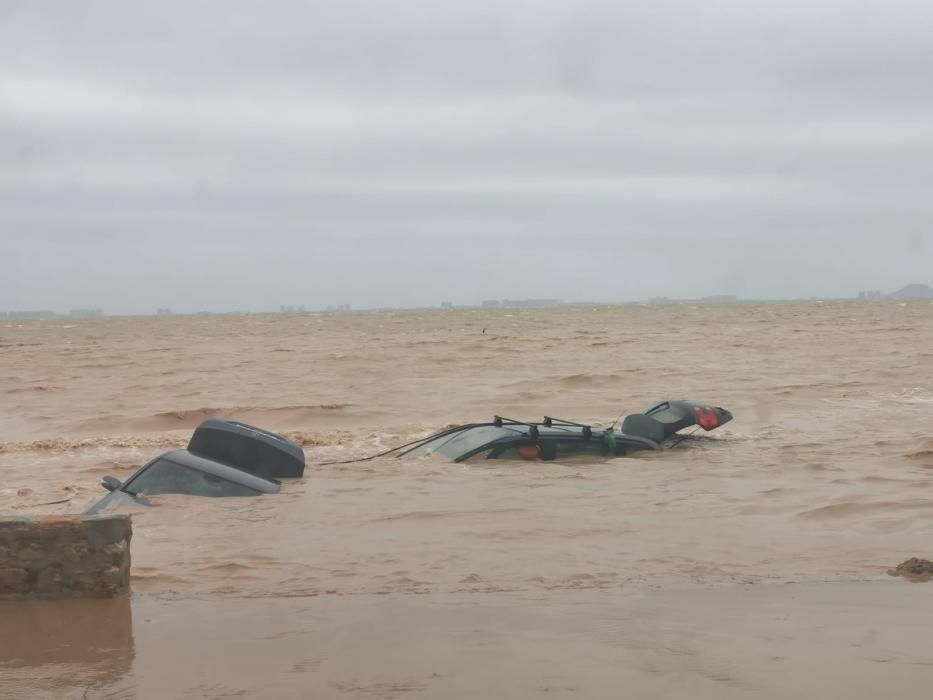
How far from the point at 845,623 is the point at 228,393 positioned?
16927 mm

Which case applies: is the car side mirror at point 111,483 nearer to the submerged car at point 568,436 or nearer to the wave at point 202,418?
the submerged car at point 568,436

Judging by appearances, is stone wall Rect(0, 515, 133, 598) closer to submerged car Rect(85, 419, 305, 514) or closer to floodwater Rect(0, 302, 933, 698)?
floodwater Rect(0, 302, 933, 698)

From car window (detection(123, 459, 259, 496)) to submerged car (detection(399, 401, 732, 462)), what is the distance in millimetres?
2541

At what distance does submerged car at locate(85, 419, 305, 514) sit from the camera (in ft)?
25.6

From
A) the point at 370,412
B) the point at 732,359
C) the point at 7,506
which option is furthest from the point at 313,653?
the point at 732,359

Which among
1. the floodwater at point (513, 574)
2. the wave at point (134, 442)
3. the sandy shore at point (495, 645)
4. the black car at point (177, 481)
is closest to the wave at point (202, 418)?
the floodwater at point (513, 574)

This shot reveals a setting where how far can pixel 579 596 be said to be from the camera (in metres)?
5.55

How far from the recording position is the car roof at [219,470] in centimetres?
797

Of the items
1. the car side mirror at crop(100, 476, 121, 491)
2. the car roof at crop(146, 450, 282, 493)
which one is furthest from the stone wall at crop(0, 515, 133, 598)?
the car roof at crop(146, 450, 282, 493)

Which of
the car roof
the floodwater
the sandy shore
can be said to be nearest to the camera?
the sandy shore

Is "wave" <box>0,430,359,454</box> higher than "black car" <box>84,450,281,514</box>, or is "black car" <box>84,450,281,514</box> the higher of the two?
"black car" <box>84,450,281,514</box>

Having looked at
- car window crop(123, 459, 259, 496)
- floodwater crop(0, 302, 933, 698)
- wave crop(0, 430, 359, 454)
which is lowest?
wave crop(0, 430, 359, 454)

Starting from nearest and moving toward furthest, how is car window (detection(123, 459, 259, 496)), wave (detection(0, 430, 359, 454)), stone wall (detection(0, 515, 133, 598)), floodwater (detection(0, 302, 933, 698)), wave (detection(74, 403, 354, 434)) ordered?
1. floodwater (detection(0, 302, 933, 698))
2. stone wall (detection(0, 515, 133, 598))
3. car window (detection(123, 459, 259, 496))
4. wave (detection(0, 430, 359, 454))
5. wave (detection(74, 403, 354, 434))

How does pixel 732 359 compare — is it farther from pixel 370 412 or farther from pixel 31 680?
pixel 31 680
